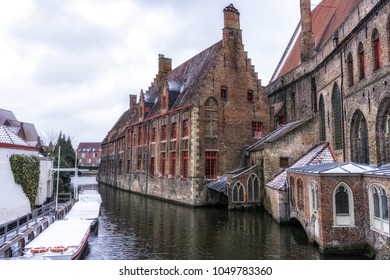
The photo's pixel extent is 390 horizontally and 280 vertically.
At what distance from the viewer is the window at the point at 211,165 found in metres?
20.8

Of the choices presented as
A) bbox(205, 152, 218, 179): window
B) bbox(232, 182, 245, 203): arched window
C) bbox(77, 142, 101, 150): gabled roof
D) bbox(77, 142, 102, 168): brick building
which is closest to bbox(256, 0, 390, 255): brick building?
bbox(232, 182, 245, 203): arched window

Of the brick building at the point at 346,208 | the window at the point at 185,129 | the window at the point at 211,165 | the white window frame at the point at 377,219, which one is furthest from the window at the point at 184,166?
the white window frame at the point at 377,219

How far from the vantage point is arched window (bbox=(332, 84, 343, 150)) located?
54.8ft

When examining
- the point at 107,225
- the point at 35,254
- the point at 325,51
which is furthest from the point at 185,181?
the point at 35,254

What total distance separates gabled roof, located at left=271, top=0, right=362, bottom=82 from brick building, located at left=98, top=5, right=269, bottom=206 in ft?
16.3

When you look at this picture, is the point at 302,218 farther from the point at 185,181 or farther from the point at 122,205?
the point at 122,205

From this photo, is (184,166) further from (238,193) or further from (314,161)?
(314,161)

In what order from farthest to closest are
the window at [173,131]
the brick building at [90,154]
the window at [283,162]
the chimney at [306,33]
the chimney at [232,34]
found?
the brick building at [90,154]
the window at [173,131]
the chimney at [232,34]
the chimney at [306,33]
the window at [283,162]

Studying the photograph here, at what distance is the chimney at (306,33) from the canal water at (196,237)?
11286mm

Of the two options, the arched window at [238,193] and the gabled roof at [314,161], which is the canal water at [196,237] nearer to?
the arched window at [238,193]

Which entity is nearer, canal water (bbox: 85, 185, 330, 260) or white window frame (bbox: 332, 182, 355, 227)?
white window frame (bbox: 332, 182, 355, 227)

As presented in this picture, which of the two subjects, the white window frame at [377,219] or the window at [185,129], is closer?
the white window frame at [377,219]

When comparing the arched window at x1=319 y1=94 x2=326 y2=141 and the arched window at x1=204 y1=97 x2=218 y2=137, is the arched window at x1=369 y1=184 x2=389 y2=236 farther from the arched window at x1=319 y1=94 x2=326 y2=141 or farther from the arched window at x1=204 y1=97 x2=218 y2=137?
the arched window at x1=204 y1=97 x2=218 y2=137

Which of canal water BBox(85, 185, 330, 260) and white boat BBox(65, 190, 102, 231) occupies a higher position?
white boat BBox(65, 190, 102, 231)
